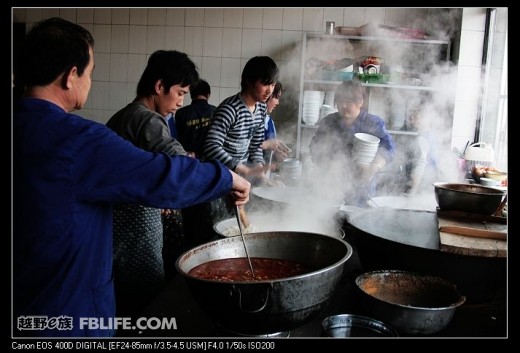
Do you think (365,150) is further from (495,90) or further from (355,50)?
(495,90)

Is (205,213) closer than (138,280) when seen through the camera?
No

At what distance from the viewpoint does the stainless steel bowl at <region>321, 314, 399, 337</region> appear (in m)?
1.32

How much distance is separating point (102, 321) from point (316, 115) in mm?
3718

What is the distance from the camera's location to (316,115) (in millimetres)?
4773

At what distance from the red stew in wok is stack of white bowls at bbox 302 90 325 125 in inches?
130

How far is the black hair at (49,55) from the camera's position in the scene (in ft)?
4.09

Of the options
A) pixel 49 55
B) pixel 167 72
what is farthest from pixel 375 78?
pixel 49 55

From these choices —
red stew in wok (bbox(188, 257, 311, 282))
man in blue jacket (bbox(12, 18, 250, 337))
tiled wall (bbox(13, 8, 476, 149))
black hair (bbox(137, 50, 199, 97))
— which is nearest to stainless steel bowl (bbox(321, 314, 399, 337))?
red stew in wok (bbox(188, 257, 311, 282))

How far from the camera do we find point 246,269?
1.52 m

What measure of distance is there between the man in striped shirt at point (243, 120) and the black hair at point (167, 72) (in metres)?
0.77

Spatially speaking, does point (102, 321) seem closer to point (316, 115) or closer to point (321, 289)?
point (321, 289)

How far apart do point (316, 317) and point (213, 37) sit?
4328 mm

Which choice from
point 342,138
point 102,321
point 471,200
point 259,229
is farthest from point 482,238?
point 342,138
